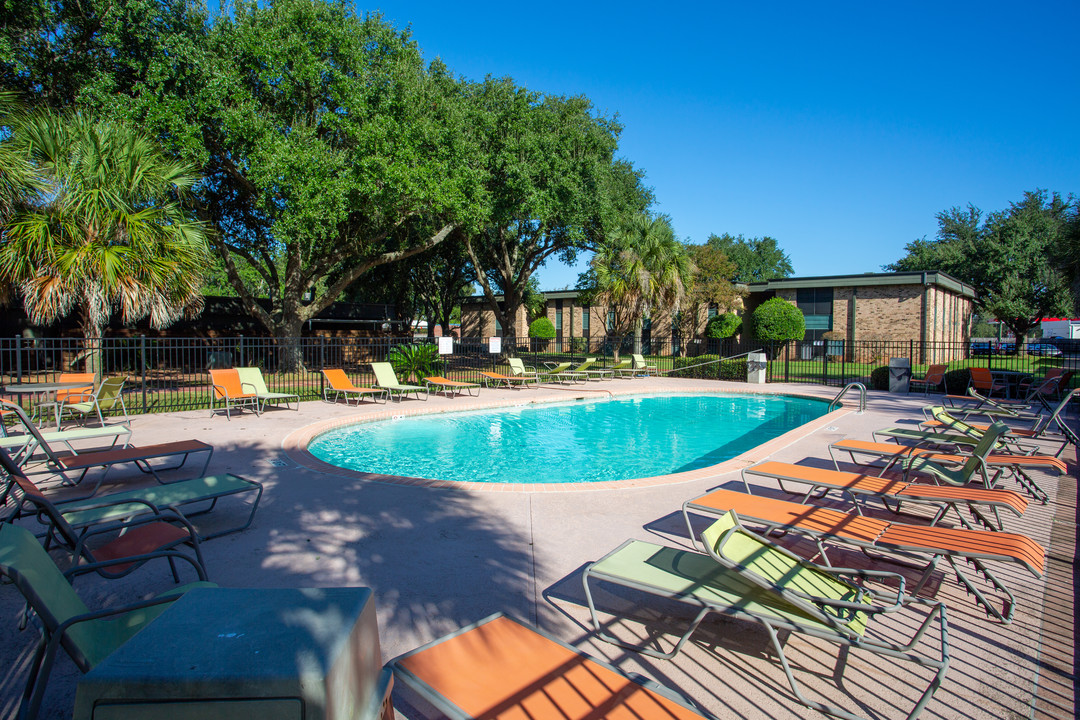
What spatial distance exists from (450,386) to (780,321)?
1921 centimetres

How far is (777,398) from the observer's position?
53.7 feet

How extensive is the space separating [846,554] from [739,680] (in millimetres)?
2048

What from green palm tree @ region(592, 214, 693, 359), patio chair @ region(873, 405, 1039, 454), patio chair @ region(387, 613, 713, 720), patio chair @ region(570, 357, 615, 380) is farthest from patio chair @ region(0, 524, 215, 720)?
green palm tree @ region(592, 214, 693, 359)

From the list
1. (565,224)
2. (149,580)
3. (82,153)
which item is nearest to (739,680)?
(149,580)

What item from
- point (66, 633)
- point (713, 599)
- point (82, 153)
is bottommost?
point (713, 599)

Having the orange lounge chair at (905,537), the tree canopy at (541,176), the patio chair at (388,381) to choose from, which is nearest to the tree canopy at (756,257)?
the tree canopy at (541,176)

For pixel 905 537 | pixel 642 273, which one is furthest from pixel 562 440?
pixel 642 273

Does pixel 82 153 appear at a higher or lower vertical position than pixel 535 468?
higher

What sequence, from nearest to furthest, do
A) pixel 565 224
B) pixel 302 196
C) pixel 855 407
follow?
pixel 855 407, pixel 302 196, pixel 565 224

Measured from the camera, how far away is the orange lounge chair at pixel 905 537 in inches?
126

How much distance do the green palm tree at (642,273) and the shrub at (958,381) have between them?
9.52 metres

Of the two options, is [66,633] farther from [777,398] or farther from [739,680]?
[777,398]

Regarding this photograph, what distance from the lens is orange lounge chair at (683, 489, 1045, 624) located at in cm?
319

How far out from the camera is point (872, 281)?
1106 inches
